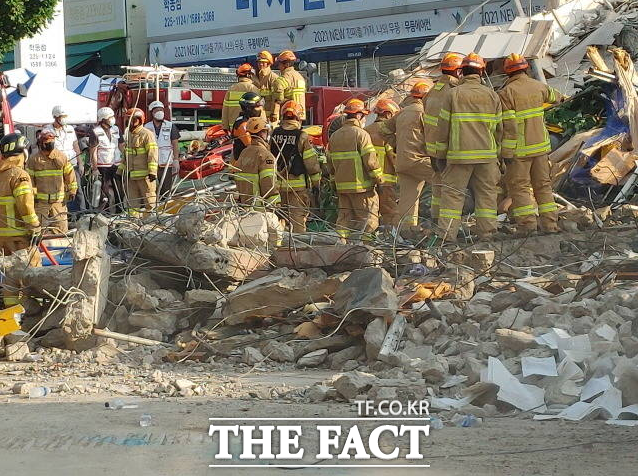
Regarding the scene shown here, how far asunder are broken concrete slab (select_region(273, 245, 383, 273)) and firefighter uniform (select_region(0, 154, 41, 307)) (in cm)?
279

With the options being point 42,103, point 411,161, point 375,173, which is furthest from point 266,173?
point 42,103

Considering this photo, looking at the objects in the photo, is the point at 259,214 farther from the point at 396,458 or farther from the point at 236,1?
the point at 236,1

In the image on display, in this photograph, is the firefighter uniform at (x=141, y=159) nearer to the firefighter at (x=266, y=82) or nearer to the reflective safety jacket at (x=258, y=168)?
the firefighter at (x=266, y=82)

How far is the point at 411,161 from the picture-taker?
13484mm

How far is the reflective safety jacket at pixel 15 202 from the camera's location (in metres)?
12.2

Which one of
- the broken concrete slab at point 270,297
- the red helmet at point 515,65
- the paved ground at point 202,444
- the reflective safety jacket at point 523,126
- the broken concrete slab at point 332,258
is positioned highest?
the red helmet at point 515,65

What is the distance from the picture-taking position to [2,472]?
6.17 m

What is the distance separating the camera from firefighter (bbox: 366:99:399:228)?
47.0 feet

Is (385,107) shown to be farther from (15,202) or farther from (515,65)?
(15,202)

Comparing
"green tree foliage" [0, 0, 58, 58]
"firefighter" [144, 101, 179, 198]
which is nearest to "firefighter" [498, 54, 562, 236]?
"firefighter" [144, 101, 179, 198]

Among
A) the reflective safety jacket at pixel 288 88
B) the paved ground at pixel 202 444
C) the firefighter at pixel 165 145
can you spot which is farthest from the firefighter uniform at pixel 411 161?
the paved ground at pixel 202 444

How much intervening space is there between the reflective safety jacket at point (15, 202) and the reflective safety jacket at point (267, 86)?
16.3ft

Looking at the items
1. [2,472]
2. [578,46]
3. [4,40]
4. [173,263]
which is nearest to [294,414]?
[2,472]

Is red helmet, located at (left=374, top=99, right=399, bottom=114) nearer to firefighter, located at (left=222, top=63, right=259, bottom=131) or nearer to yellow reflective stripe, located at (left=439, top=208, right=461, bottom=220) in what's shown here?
firefighter, located at (left=222, top=63, right=259, bottom=131)
